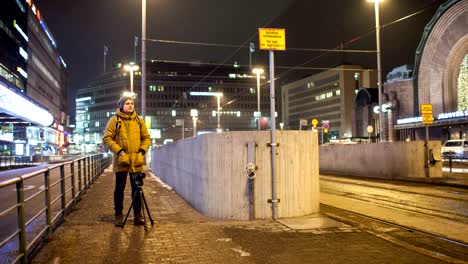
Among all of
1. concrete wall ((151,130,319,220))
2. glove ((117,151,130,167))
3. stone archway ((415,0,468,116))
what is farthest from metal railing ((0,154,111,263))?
stone archway ((415,0,468,116))

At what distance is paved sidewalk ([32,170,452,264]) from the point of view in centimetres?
581

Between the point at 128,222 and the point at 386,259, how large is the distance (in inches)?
181

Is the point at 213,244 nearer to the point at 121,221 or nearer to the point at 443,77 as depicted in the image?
the point at 121,221

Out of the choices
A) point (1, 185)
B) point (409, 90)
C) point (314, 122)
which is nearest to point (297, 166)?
point (1, 185)

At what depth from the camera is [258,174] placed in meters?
8.59

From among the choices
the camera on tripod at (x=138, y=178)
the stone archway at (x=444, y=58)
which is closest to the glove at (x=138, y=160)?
the camera on tripod at (x=138, y=178)

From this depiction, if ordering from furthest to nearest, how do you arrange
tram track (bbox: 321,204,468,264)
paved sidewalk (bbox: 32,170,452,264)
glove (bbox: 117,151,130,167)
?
glove (bbox: 117,151,130,167) → tram track (bbox: 321,204,468,264) → paved sidewalk (bbox: 32,170,452,264)

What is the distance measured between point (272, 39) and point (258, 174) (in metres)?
2.58

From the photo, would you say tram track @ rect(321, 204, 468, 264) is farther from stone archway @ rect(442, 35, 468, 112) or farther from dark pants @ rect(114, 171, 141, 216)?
stone archway @ rect(442, 35, 468, 112)

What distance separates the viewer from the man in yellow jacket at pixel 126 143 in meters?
7.66

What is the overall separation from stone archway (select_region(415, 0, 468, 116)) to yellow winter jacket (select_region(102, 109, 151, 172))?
42.9 meters

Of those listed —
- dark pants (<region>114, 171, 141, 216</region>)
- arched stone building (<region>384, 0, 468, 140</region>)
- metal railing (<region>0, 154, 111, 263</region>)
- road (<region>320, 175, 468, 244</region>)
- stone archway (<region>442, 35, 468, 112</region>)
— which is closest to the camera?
metal railing (<region>0, 154, 111, 263</region>)

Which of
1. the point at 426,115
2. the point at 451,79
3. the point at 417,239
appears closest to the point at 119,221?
the point at 417,239

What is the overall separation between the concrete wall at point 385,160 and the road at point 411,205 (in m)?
3.04
